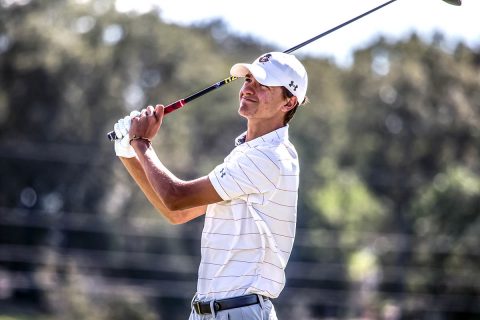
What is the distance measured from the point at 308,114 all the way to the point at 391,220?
19.6 ft

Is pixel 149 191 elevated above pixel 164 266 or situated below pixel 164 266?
below

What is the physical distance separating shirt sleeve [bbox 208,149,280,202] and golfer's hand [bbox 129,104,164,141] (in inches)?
14.7

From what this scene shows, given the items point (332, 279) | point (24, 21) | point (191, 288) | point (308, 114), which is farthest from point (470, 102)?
point (24, 21)

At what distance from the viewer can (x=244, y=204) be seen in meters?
5.31

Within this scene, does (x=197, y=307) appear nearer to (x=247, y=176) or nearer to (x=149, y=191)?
(x=247, y=176)

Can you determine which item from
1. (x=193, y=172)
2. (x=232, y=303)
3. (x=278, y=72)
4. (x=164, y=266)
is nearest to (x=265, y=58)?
(x=278, y=72)

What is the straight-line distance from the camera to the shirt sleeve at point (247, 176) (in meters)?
5.24

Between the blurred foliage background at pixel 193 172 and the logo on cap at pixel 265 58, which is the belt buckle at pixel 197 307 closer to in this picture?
the logo on cap at pixel 265 58

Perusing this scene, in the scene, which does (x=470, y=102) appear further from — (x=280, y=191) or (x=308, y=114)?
(x=280, y=191)

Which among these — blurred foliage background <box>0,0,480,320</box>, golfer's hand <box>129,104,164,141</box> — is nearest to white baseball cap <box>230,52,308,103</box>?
golfer's hand <box>129,104,164,141</box>

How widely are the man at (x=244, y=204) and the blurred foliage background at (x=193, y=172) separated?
26.7m

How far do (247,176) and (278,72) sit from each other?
545 mm

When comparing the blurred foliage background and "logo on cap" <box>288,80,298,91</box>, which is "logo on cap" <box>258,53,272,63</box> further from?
the blurred foliage background

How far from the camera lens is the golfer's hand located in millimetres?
5441
